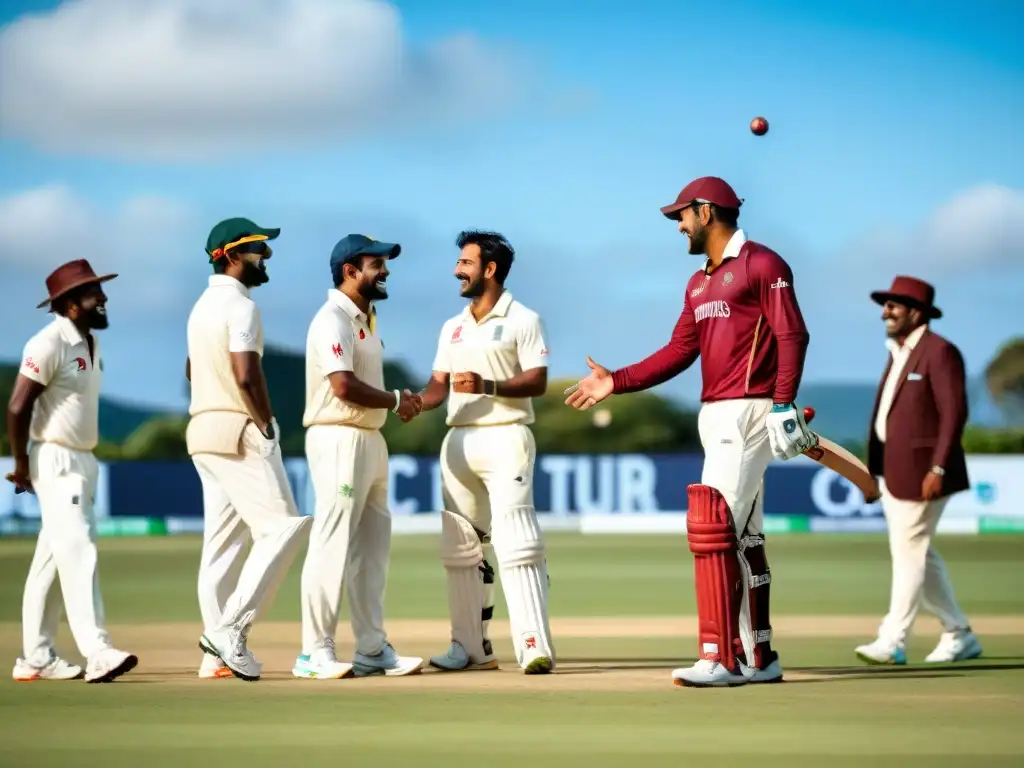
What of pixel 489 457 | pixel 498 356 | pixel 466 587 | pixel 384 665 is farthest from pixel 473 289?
→ pixel 384 665

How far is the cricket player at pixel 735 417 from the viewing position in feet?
24.4

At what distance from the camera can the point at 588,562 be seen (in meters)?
18.1

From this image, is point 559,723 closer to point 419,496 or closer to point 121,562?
point 121,562

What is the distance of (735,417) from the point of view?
7.57 meters

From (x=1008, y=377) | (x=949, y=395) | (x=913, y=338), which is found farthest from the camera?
(x=1008, y=377)

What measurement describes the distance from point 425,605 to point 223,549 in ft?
15.8

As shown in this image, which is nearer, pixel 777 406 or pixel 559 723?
pixel 559 723

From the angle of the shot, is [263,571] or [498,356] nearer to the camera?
[263,571]

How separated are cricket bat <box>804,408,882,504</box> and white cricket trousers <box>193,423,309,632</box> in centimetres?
228

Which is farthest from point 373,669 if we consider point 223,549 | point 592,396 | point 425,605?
point 425,605

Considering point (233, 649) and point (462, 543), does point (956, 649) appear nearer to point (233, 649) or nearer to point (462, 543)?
point (462, 543)

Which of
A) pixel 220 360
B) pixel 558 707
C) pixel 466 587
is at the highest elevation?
pixel 220 360

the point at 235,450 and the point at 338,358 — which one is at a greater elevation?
the point at 338,358

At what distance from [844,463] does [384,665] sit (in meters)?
2.30
